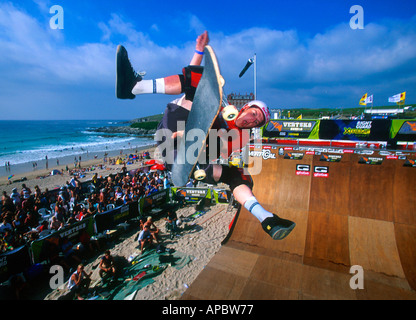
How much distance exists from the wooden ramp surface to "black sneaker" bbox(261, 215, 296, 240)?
3.16 metres

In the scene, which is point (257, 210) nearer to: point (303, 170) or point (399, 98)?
point (303, 170)

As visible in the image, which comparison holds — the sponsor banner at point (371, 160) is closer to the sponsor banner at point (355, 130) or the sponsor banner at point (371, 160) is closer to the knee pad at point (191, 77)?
the knee pad at point (191, 77)

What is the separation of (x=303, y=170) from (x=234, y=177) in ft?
22.8

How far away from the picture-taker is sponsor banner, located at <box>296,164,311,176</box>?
9669 millimetres

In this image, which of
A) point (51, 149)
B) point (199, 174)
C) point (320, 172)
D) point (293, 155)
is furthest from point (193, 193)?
point (51, 149)

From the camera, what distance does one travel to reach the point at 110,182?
16641 mm

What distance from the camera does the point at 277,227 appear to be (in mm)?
3391

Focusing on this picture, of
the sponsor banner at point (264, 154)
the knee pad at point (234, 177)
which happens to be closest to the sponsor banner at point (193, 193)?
the sponsor banner at point (264, 154)

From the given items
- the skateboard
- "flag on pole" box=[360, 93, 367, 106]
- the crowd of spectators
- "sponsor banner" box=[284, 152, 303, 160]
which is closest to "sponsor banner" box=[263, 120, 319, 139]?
"sponsor banner" box=[284, 152, 303, 160]

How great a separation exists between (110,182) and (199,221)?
28.0 feet
